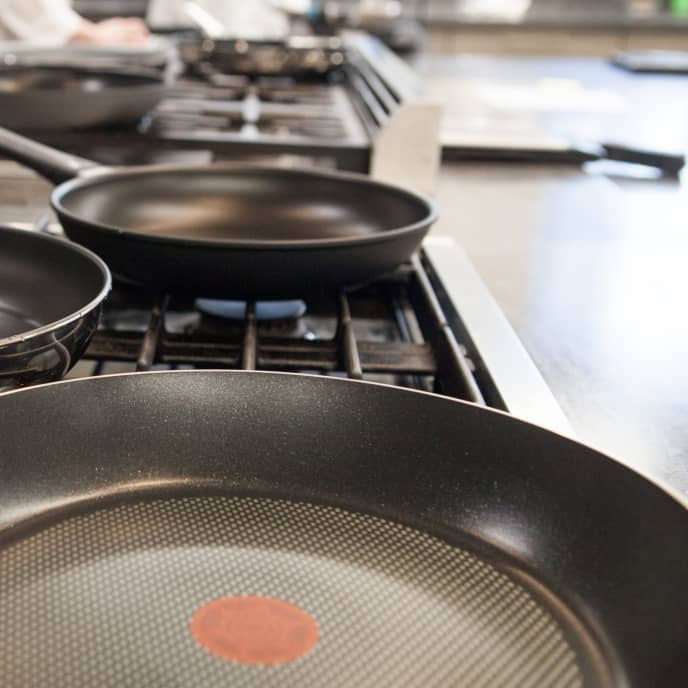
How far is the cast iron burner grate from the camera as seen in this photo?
0.52 m

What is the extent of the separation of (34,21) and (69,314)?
269 cm

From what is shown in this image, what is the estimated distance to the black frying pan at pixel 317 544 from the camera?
32 cm

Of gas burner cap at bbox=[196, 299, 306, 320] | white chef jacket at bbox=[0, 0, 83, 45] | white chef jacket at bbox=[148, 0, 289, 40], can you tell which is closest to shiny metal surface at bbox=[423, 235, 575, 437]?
gas burner cap at bbox=[196, 299, 306, 320]

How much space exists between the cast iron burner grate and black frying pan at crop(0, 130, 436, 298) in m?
0.03

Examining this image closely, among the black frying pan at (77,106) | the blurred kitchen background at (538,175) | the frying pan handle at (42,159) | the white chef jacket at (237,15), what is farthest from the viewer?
the white chef jacket at (237,15)

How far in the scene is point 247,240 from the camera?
60cm

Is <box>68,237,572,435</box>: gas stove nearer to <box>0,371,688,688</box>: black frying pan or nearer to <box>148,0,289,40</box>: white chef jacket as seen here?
<box>0,371,688,688</box>: black frying pan

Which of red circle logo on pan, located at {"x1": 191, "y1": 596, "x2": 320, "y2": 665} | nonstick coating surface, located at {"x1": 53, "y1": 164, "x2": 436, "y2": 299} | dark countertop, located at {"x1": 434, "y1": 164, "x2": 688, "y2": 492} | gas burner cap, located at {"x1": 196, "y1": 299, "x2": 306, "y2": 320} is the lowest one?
red circle logo on pan, located at {"x1": 191, "y1": 596, "x2": 320, "y2": 665}

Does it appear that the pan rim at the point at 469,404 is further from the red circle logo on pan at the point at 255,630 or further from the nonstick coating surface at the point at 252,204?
the nonstick coating surface at the point at 252,204

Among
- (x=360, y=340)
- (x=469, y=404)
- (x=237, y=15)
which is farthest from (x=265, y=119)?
(x=237, y=15)

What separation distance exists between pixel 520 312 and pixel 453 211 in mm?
341

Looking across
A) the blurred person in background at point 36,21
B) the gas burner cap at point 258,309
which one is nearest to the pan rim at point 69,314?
the gas burner cap at point 258,309

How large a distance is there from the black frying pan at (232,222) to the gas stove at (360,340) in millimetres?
36

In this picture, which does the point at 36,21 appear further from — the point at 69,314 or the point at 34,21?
the point at 69,314
